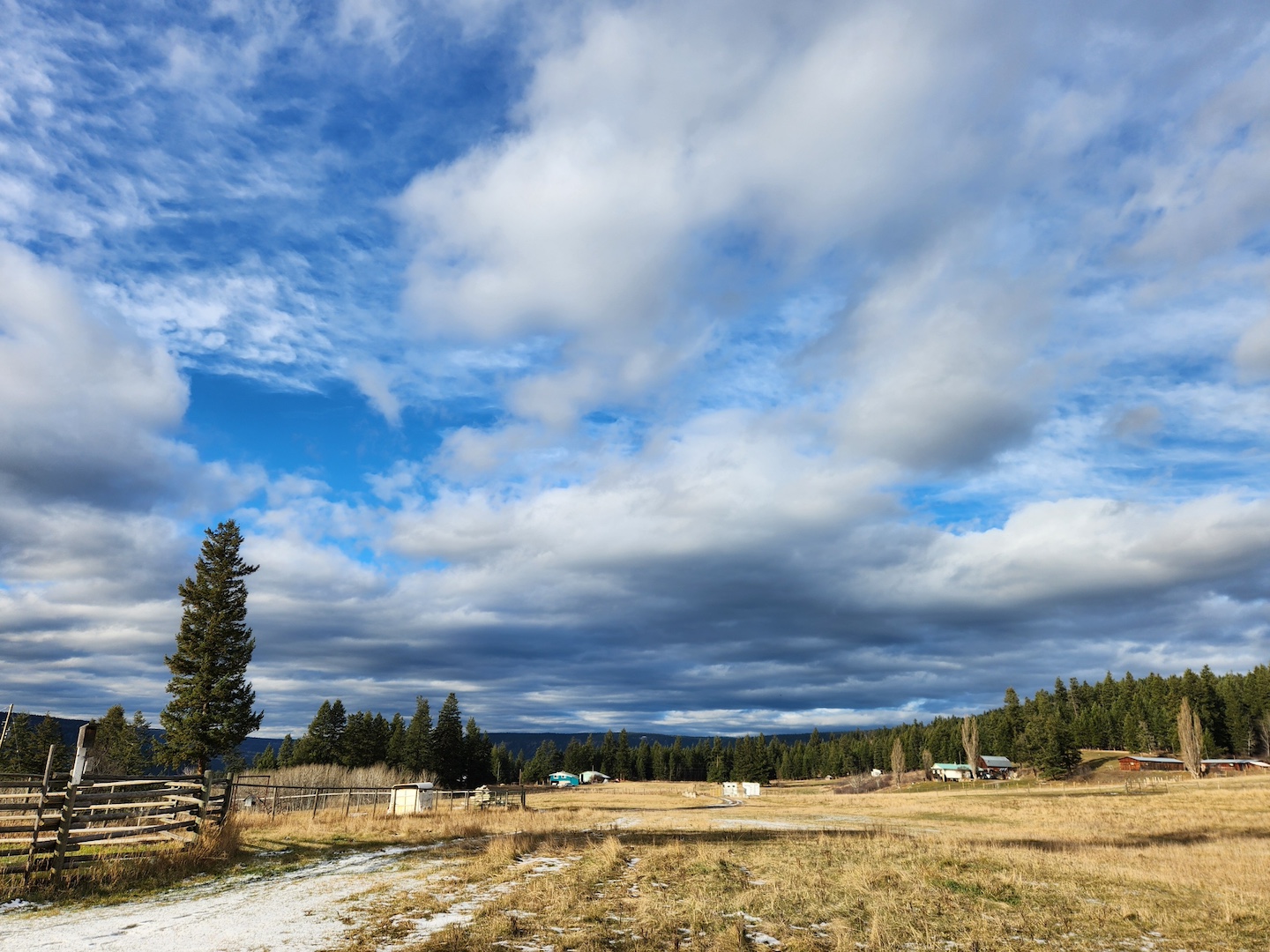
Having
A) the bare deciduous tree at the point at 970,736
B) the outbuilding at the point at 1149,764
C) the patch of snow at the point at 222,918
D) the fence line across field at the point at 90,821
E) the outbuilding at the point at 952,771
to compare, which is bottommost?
the outbuilding at the point at 952,771

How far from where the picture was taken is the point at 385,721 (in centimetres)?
10181

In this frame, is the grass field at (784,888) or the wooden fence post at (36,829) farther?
the wooden fence post at (36,829)

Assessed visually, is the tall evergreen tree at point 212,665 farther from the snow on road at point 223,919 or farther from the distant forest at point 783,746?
the snow on road at point 223,919

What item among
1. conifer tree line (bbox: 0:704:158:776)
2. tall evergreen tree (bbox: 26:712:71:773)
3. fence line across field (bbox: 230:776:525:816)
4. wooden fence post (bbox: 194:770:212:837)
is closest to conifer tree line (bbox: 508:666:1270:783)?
fence line across field (bbox: 230:776:525:816)

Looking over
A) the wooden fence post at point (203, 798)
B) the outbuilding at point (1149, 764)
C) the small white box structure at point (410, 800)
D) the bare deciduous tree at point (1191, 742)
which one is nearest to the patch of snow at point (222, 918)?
the wooden fence post at point (203, 798)

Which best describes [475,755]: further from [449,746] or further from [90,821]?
[90,821]

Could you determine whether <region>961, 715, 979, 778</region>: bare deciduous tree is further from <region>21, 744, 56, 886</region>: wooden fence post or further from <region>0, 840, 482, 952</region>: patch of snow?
<region>21, 744, 56, 886</region>: wooden fence post

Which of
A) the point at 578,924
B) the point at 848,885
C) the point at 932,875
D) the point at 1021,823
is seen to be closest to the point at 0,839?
the point at 578,924

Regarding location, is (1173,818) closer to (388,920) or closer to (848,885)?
(848,885)

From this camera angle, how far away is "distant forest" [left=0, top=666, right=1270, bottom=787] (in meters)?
92.1

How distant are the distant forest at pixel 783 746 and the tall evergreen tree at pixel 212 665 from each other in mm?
4786

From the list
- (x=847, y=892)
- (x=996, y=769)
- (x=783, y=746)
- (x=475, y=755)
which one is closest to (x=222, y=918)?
(x=847, y=892)

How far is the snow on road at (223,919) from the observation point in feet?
37.5

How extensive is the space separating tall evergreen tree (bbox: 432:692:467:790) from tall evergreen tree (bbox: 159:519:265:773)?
5481 centimetres
